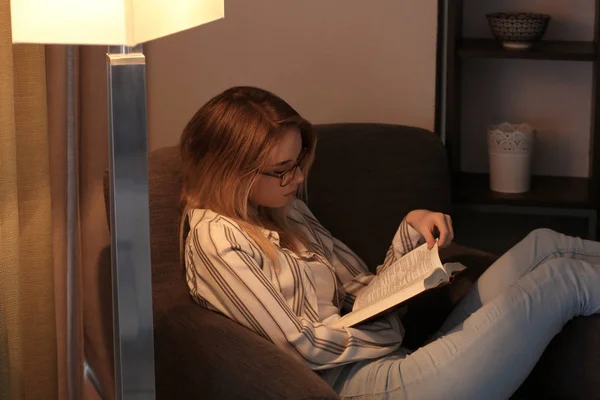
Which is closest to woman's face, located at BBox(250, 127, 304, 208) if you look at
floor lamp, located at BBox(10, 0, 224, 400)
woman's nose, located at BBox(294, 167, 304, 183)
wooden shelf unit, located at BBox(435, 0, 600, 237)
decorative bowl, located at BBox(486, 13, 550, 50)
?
woman's nose, located at BBox(294, 167, 304, 183)

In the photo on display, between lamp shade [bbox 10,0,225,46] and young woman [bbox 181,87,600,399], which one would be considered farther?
young woman [bbox 181,87,600,399]

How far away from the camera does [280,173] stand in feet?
6.57

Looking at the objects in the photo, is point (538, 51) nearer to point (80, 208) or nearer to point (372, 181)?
point (372, 181)

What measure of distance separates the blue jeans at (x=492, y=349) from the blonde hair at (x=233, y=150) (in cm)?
31

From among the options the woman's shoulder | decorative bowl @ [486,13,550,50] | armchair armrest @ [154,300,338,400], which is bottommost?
armchair armrest @ [154,300,338,400]

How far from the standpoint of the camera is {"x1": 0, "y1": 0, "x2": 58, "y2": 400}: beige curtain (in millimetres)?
1823

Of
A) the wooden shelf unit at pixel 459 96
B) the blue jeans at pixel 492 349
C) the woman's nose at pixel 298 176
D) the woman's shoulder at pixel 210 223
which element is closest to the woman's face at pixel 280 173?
the woman's nose at pixel 298 176

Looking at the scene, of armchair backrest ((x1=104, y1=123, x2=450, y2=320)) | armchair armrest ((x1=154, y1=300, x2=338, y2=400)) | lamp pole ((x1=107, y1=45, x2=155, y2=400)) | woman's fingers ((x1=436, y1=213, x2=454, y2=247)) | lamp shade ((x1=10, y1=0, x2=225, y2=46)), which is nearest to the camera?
lamp shade ((x1=10, y1=0, x2=225, y2=46))

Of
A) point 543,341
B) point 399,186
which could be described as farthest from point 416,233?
point 543,341

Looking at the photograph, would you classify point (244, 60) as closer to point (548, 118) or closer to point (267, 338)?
point (548, 118)

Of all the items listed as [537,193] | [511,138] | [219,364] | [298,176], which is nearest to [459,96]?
[511,138]

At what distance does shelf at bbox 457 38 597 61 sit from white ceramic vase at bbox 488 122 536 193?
0.69ft

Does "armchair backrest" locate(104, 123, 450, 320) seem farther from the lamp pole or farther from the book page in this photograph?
the lamp pole

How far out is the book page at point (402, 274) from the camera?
74.4 inches
